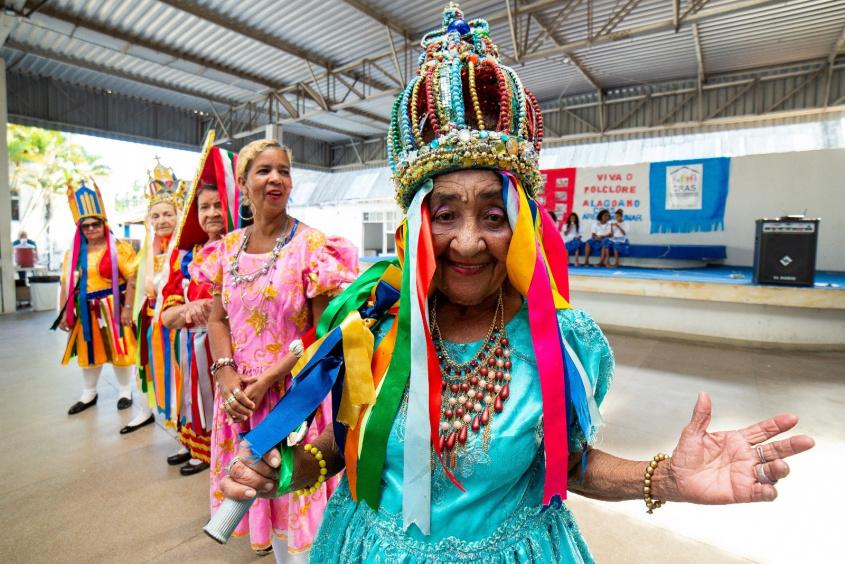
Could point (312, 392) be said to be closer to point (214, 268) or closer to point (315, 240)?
point (315, 240)

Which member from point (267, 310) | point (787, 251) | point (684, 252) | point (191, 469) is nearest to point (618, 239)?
point (684, 252)

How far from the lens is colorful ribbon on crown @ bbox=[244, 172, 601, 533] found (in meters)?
0.89

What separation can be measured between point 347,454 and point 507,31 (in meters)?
8.88

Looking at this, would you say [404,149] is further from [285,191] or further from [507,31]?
[507,31]

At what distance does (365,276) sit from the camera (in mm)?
1209

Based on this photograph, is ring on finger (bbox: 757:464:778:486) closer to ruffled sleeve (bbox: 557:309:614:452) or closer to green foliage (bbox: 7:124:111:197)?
ruffled sleeve (bbox: 557:309:614:452)

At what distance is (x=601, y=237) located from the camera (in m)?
8.84

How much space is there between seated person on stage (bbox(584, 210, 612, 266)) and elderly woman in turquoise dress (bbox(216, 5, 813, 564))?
841 cm

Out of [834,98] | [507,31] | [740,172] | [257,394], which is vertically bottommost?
[257,394]

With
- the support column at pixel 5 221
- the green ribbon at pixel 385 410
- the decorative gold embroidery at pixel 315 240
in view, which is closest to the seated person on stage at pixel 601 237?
the decorative gold embroidery at pixel 315 240

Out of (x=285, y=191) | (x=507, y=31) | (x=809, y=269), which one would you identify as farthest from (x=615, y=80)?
(x=285, y=191)

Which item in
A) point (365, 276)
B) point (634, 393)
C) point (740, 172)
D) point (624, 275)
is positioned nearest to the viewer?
point (365, 276)

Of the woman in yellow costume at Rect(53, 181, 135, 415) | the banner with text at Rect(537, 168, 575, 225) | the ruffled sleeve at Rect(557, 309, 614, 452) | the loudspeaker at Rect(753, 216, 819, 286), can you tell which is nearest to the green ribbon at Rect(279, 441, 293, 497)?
the ruffled sleeve at Rect(557, 309, 614, 452)

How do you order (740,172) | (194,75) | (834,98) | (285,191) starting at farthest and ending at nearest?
(194,75), (834,98), (740,172), (285,191)
